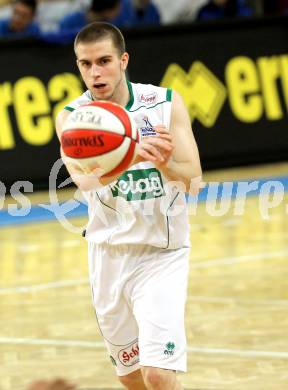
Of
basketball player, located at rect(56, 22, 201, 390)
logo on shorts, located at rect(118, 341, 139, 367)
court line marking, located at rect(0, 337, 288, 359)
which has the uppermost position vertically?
basketball player, located at rect(56, 22, 201, 390)

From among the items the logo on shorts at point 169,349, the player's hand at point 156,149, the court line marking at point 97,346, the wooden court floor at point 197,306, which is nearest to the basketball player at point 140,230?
→ the logo on shorts at point 169,349

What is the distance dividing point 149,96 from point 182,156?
43cm

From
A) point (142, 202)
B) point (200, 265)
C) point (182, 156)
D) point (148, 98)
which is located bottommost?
point (200, 265)

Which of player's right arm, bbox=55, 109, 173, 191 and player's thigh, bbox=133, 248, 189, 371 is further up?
player's right arm, bbox=55, 109, 173, 191

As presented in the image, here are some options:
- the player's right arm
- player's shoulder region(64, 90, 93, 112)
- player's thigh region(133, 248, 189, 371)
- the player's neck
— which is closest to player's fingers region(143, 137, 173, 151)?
the player's right arm

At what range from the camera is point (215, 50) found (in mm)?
15086

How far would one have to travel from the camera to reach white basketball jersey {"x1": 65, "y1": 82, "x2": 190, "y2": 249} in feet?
19.1

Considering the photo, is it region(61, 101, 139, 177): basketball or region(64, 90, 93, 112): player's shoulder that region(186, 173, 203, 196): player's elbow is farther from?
region(64, 90, 93, 112): player's shoulder

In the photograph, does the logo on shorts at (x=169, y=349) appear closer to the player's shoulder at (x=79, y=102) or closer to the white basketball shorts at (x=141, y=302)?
the white basketball shorts at (x=141, y=302)

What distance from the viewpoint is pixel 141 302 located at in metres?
5.77

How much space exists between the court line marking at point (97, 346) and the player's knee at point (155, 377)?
80.5 inches

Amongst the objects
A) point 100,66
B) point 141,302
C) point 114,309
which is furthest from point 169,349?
point 100,66

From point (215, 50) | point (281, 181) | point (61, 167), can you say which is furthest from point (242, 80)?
point (61, 167)

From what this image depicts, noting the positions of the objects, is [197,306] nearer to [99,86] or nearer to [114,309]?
[114,309]
